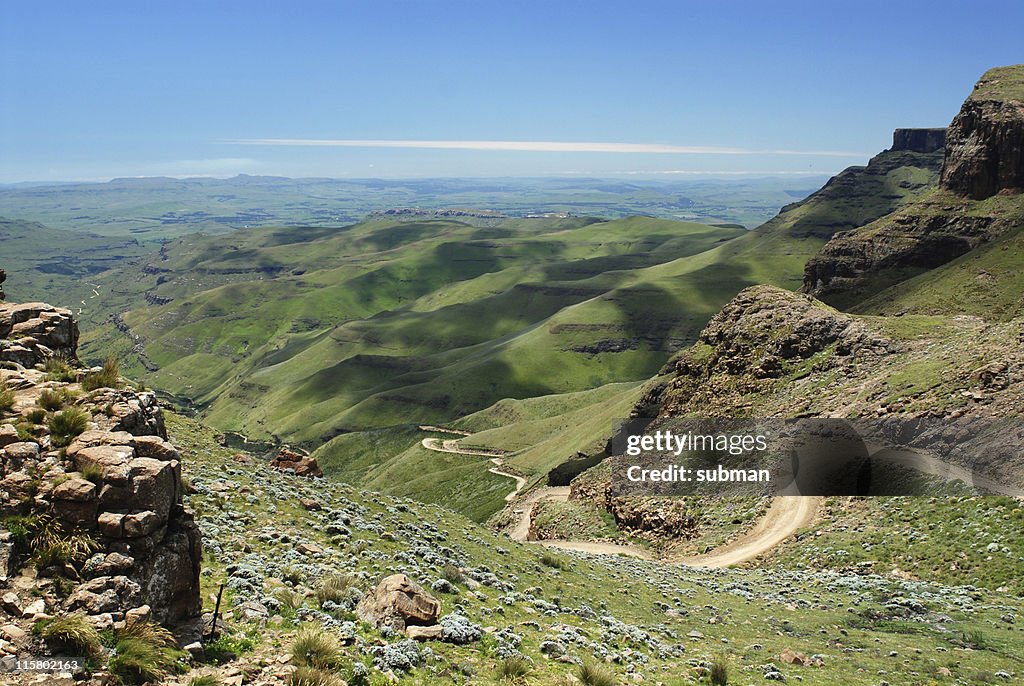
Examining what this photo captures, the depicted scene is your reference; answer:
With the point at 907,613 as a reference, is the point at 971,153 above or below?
above

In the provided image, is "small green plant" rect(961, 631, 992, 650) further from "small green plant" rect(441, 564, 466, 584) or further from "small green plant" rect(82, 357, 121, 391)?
"small green plant" rect(82, 357, 121, 391)

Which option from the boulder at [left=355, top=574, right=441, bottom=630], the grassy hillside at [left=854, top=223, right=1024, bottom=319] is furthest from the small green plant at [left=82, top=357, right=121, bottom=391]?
the grassy hillside at [left=854, top=223, right=1024, bottom=319]

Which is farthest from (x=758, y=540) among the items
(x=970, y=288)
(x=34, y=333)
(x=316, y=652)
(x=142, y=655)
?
(x=970, y=288)

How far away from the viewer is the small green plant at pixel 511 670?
17.2 m

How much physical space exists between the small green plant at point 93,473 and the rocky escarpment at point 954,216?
13665 cm

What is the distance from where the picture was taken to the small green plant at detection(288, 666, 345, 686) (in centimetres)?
1420

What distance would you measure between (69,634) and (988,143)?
166541mm

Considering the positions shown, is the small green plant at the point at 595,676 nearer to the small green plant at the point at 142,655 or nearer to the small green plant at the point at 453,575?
the small green plant at the point at 453,575

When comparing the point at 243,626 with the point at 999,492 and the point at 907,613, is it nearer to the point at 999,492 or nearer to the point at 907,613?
the point at 907,613

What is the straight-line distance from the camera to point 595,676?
17641mm

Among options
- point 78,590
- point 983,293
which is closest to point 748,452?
point 78,590

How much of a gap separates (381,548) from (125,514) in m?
13.6

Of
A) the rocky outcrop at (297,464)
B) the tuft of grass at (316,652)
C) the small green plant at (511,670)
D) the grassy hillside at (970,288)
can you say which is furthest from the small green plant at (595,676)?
the grassy hillside at (970,288)

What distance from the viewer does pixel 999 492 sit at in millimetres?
38719
